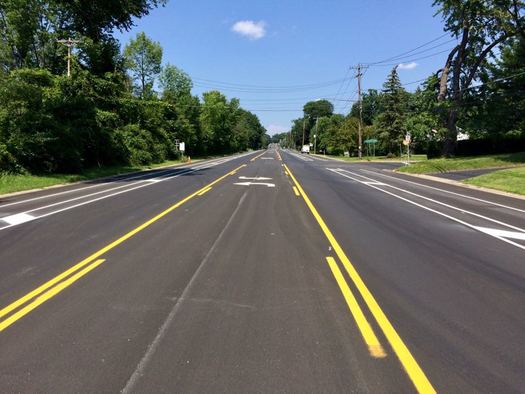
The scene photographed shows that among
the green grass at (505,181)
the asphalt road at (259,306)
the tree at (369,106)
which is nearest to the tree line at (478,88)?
the green grass at (505,181)

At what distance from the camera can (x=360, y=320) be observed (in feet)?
15.9

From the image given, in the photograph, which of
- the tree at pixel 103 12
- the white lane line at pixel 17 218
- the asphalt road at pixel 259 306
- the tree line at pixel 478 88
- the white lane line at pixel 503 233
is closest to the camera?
the asphalt road at pixel 259 306

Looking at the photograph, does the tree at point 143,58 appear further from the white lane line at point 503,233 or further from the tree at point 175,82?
the white lane line at point 503,233

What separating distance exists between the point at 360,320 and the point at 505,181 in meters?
22.2

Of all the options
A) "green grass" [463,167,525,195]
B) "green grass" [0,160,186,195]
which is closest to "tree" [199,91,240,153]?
"green grass" [0,160,186,195]

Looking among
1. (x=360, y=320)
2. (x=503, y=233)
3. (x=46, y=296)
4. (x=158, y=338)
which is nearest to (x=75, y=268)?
(x=46, y=296)

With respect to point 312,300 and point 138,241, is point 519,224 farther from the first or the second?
point 138,241

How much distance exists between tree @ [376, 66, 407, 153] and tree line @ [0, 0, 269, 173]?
30.8 metres

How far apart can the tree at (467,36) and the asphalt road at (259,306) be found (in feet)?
105

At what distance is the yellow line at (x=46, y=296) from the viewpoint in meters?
4.77

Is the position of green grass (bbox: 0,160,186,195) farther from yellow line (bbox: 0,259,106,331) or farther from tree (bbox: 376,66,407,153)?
tree (bbox: 376,66,407,153)

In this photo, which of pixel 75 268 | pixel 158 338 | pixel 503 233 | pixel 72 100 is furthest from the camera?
pixel 72 100

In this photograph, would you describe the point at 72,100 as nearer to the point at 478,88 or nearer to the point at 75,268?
the point at 75,268

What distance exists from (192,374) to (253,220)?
7.65 m
